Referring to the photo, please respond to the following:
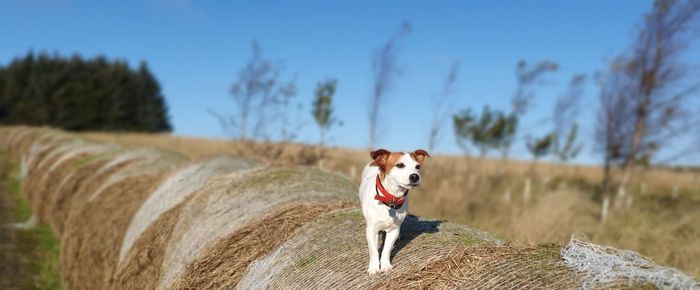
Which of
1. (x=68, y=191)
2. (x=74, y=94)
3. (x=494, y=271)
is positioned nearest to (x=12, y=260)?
(x=68, y=191)

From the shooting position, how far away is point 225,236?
199 inches

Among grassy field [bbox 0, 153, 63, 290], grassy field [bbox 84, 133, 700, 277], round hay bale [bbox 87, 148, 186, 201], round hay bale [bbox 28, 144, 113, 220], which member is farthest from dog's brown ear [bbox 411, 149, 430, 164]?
round hay bale [bbox 28, 144, 113, 220]

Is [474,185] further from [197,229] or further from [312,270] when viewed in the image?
[312,270]

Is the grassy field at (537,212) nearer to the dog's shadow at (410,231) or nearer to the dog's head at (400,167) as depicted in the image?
the dog's shadow at (410,231)

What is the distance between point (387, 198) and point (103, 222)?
6821 millimetres

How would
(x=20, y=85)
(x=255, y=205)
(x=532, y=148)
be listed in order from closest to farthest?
(x=255, y=205) < (x=532, y=148) < (x=20, y=85)

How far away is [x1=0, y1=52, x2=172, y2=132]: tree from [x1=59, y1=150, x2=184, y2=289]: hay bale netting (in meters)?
51.2

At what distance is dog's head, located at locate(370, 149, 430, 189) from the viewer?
10.0 ft

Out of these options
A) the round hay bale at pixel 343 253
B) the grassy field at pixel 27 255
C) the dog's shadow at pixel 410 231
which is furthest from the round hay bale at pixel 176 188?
the dog's shadow at pixel 410 231

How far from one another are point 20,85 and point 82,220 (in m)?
58.8

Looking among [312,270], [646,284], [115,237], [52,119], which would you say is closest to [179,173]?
[115,237]

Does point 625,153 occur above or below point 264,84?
below

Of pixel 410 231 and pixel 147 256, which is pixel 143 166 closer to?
pixel 147 256

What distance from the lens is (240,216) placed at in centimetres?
540
